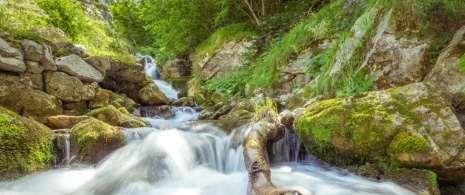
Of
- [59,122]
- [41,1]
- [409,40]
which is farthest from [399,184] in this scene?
[41,1]

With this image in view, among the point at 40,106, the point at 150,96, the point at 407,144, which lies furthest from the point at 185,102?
the point at 407,144

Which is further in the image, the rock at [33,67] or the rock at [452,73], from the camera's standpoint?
the rock at [33,67]

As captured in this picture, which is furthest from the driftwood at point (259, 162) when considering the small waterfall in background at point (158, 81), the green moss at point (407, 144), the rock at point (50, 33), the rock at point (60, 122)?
the small waterfall in background at point (158, 81)

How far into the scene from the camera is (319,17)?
288 inches

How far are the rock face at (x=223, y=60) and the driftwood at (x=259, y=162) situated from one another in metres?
6.61

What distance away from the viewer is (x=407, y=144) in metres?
2.74

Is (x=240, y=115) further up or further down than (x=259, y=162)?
further up

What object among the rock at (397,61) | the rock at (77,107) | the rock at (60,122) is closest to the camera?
the rock at (397,61)

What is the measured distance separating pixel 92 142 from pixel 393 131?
416 cm

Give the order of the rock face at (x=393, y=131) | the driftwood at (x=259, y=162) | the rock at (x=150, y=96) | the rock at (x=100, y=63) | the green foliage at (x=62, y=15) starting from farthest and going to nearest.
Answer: the green foliage at (x=62, y=15), the rock at (x=150, y=96), the rock at (x=100, y=63), the rock face at (x=393, y=131), the driftwood at (x=259, y=162)

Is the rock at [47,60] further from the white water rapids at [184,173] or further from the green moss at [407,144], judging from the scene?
the green moss at [407,144]

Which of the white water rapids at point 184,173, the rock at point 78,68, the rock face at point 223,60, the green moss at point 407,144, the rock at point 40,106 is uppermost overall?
the rock face at point 223,60

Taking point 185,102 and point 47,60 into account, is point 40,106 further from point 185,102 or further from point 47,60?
point 185,102

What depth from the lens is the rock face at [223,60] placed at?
34.1ft
